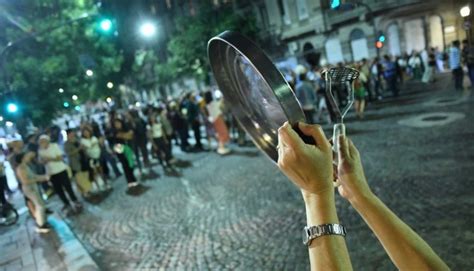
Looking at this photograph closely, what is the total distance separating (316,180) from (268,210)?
217 inches

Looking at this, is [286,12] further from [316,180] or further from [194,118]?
[316,180]

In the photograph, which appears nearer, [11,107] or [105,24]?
[11,107]

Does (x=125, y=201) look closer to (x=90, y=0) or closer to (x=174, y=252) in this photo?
(x=174, y=252)

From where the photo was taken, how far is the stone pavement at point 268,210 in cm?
489

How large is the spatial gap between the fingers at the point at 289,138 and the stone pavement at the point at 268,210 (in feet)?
11.5

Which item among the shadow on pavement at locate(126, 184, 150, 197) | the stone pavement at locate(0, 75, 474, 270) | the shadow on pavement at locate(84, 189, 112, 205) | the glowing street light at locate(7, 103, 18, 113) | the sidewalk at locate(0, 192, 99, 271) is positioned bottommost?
the shadow on pavement at locate(84, 189, 112, 205)

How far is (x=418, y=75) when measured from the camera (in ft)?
66.5

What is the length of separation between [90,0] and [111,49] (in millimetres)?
4181

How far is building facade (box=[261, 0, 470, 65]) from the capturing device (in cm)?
2558

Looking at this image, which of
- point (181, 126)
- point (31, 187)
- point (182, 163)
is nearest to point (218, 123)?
point (182, 163)

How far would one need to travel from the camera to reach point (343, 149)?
1.47 m

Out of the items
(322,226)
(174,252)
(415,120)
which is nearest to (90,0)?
(415,120)

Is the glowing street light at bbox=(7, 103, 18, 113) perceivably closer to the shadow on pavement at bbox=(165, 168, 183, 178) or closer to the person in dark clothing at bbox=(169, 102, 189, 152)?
the person in dark clothing at bbox=(169, 102, 189, 152)

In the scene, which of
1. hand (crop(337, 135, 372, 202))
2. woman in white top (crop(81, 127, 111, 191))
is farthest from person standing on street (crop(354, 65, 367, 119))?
hand (crop(337, 135, 372, 202))
